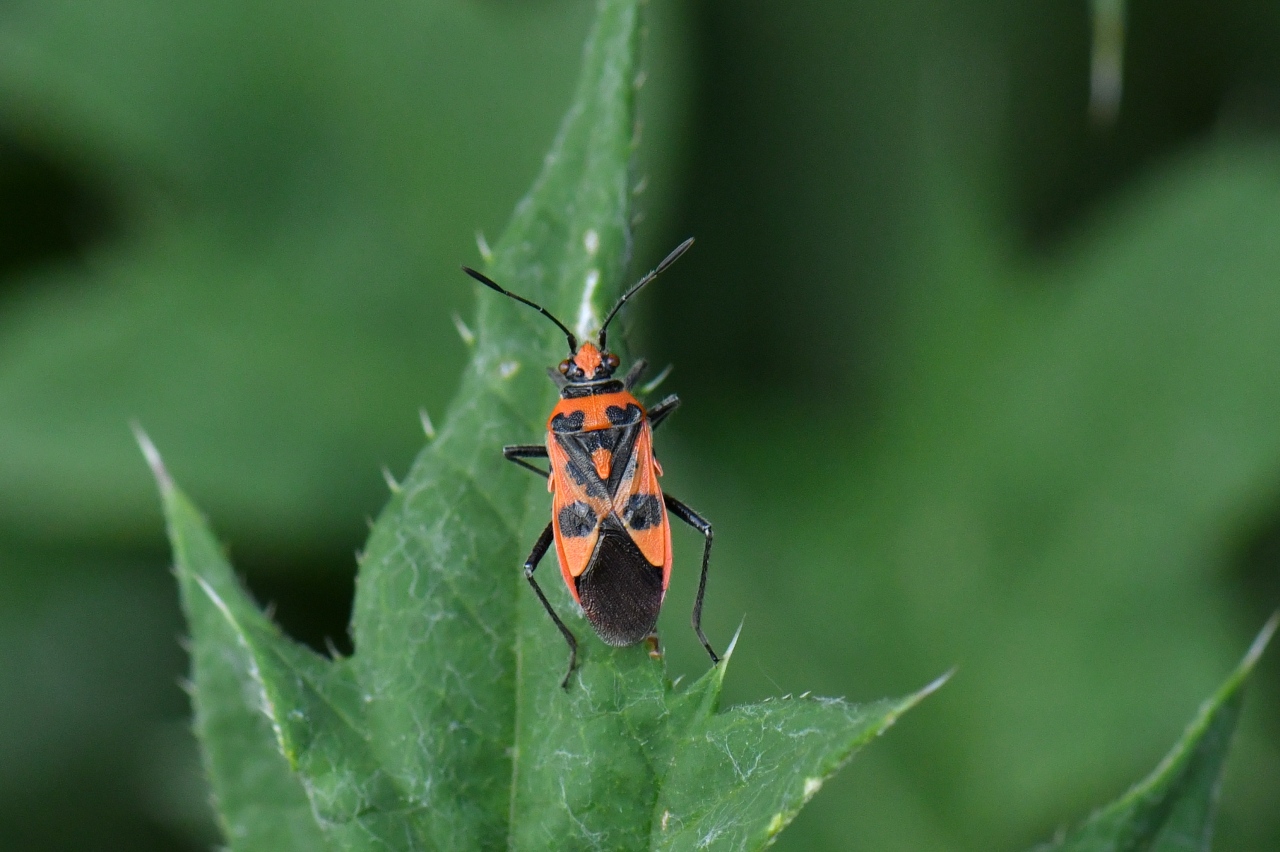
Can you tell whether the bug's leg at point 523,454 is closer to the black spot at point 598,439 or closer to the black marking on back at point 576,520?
the black marking on back at point 576,520

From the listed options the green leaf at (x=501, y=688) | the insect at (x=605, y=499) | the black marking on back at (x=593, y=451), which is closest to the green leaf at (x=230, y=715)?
the green leaf at (x=501, y=688)

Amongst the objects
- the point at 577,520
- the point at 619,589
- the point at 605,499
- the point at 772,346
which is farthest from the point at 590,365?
the point at 772,346

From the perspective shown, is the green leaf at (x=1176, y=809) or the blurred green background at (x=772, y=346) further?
the blurred green background at (x=772, y=346)

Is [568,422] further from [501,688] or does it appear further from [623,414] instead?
[501,688]

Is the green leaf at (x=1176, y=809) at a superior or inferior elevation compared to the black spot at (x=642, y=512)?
inferior

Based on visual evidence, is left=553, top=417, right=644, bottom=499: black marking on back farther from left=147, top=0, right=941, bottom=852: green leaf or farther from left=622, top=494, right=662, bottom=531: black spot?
left=147, top=0, right=941, bottom=852: green leaf

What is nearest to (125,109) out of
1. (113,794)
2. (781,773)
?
(113,794)

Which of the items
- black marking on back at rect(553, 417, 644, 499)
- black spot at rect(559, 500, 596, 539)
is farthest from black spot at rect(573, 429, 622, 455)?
black spot at rect(559, 500, 596, 539)
